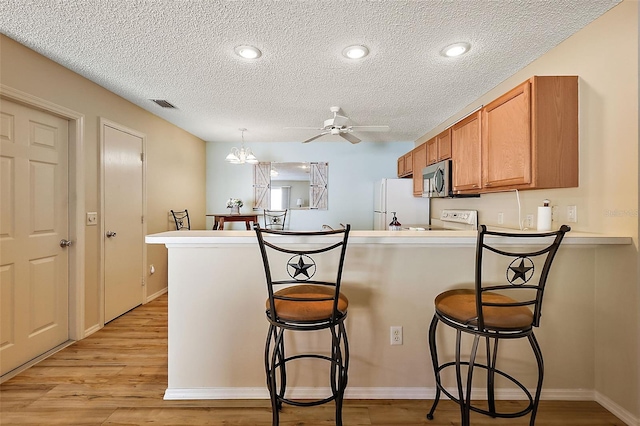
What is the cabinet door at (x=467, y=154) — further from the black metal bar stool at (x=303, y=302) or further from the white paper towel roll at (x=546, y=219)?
the black metal bar stool at (x=303, y=302)

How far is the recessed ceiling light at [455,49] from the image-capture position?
6.80ft

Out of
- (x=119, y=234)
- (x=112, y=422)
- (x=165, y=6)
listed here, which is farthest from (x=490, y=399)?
(x=119, y=234)

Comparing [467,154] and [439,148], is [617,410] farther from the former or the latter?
[439,148]

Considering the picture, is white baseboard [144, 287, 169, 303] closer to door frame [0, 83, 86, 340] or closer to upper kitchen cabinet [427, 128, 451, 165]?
door frame [0, 83, 86, 340]

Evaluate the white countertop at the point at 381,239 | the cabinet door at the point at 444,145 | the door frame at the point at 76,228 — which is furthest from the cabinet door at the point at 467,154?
the door frame at the point at 76,228

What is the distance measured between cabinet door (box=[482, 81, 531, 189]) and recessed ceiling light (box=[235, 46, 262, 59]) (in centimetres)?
183

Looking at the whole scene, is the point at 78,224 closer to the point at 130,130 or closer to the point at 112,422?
the point at 130,130

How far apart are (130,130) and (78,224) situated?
1.23 m

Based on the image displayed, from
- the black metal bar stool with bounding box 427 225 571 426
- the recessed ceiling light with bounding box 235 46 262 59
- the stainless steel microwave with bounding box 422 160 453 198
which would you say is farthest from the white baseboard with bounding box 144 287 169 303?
the stainless steel microwave with bounding box 422 160 453 198

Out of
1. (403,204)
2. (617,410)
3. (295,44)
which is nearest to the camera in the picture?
(617,410)

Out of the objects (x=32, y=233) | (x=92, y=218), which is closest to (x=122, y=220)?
(x=92, y=218)

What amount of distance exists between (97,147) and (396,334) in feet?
10.1

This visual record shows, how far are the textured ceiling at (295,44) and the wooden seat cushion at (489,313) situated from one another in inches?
64.3

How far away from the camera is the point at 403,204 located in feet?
14.8
